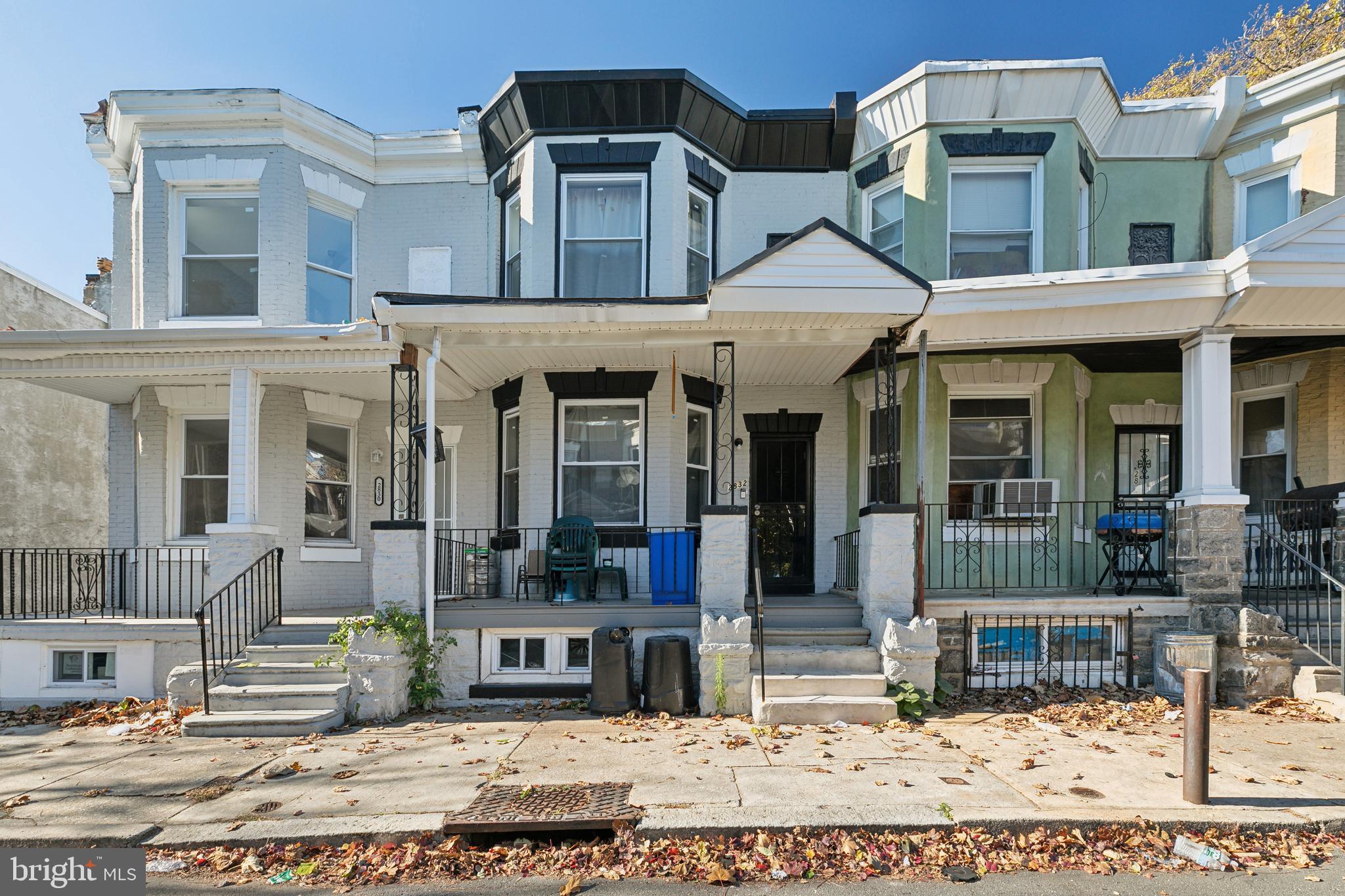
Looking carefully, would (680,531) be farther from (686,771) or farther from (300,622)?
(300,622)

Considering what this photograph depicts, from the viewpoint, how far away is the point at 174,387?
1025cm

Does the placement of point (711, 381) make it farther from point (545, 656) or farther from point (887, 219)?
point (545, 656)

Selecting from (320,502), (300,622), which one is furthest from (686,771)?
(320,502)

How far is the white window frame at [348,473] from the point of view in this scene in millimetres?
10742

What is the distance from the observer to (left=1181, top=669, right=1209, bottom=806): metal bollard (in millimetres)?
5078

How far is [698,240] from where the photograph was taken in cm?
1075

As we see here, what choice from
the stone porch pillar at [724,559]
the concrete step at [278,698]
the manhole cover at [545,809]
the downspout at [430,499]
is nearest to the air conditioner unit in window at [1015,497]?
the stone porch pillar at [724,559]

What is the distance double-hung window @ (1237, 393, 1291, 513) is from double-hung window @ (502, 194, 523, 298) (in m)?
9.81

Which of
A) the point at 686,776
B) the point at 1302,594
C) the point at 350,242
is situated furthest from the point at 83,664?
the point at 1302,594

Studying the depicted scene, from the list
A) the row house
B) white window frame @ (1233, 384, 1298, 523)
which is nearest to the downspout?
the row house

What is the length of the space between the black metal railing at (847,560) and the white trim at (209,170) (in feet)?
28.9

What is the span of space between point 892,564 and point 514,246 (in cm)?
636

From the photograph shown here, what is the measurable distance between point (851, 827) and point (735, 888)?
2.92 ft

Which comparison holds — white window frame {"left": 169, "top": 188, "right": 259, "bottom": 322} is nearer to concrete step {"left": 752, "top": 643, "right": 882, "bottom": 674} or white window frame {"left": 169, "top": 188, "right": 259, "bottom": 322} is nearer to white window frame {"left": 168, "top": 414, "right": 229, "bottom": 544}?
white window frame {"left": 168, "top": 414, "right": 229, "bottom": 544}
